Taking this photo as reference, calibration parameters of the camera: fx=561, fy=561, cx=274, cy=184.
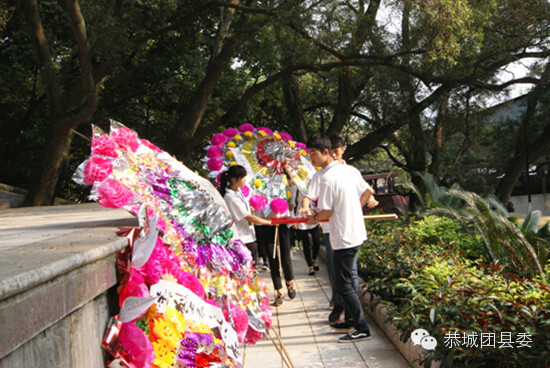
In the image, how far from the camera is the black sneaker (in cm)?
546

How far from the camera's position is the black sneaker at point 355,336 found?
546cm

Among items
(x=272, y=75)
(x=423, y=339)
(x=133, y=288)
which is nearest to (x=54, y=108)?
(x=272, y=75)

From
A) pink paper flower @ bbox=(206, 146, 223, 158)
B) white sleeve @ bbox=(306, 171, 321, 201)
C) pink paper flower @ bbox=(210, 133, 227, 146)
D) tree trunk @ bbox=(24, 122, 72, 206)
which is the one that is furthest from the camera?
tree trunk @ bbox=(24, 122, 72, 206)

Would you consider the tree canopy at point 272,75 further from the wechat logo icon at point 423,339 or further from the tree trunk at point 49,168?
the wechat logo icon at point 423,339

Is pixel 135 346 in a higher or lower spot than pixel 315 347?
higher

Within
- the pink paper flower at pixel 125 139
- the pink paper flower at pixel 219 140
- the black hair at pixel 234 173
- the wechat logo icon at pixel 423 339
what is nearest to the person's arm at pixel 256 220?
the black hair at pixel 234 173

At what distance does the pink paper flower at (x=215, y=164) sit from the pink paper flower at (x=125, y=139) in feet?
12.4

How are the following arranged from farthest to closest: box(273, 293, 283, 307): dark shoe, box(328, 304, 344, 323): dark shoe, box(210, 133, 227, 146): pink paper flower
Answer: box(210, 133, 227, 146): pink paper flower, box(273, 293, 283, 307): dark shoe, box(328, 304, 344, 323): dark shoe

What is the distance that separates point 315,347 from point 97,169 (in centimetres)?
291

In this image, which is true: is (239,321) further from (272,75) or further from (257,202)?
(272,75)

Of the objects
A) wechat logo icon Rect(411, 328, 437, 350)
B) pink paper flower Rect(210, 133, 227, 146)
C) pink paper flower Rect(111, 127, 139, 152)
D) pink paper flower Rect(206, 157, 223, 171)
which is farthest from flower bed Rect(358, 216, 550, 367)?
pink paper flower Rect(210, 133, 227, 146)

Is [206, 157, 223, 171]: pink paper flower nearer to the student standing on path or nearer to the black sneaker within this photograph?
the student standing on path

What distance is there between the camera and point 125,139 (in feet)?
13.3

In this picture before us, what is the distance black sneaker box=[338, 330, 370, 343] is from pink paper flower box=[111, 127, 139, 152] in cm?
279
